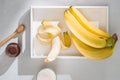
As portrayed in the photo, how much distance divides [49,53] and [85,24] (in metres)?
0.22

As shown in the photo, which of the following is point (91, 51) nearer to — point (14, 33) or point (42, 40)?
point (42, 40)

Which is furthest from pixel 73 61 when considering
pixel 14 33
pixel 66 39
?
pixel 14 33

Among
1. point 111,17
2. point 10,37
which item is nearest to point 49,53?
point 10,37

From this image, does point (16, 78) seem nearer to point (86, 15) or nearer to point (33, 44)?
point (33, 44)

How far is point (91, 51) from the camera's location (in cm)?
101

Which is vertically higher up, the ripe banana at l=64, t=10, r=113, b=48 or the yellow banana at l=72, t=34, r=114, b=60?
the ripe banana at l=64, t=10, r=113, b=48

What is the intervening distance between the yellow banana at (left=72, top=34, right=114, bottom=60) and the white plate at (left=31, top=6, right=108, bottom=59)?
0.19 feet

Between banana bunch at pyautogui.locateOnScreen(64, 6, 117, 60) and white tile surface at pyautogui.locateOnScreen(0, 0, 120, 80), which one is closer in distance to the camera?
banana bunch at pyautogui.locateOnScreen(64, 6, 117, 60)

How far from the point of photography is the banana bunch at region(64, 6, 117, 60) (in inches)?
38.2

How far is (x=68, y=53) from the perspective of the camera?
111cm

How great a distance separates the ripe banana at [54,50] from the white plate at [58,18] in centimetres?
4

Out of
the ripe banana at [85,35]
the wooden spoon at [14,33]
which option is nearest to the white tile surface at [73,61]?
the wooden spoon at [14,33]

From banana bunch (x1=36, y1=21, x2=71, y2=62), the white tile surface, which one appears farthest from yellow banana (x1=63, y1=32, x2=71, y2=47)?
the white tile surface

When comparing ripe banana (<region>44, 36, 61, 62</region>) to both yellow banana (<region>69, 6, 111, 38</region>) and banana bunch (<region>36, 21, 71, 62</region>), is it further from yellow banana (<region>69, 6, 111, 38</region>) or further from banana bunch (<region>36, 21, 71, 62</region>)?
yellow banana (<region>69, 6, 111, 38</region>)
